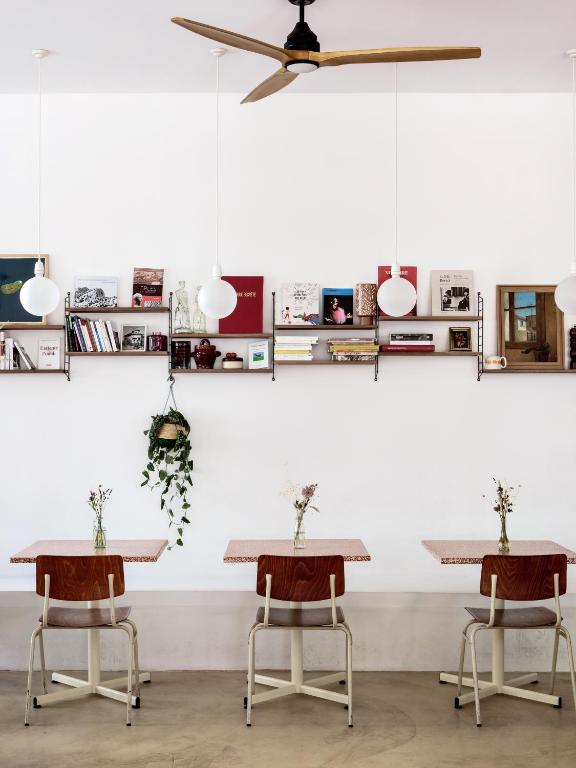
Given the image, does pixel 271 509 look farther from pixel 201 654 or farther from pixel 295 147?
pixel 295 147

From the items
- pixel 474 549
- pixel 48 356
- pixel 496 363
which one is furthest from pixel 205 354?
pixel 474 549

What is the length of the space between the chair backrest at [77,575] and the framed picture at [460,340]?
2.37 metres

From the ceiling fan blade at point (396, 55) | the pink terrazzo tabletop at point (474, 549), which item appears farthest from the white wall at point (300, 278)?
the ceiling fan blade at point (396, 55)

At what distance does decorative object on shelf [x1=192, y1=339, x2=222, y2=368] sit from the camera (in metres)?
4.76

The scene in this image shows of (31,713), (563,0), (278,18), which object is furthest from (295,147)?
(31,713)

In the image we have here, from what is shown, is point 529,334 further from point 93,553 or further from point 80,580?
point 80,580

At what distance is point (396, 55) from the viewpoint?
9.77ft

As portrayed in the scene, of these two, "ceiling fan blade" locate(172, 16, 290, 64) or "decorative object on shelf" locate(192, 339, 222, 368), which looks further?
"decorative object on shelf" locate(192, 339, 222, 368)

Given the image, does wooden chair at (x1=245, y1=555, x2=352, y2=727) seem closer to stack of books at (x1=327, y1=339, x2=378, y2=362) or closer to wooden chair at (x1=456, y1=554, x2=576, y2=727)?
Answer: wooden chair at (x1=456, y1=554, x2=576, y2=727)

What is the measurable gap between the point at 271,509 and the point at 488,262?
204cm

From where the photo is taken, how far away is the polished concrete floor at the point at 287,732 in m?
3.41

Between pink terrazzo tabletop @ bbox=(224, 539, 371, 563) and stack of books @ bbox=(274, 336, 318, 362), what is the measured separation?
1.09m

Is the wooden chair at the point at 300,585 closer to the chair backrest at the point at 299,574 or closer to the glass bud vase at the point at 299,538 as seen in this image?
the chair backrest at the point at 299,574

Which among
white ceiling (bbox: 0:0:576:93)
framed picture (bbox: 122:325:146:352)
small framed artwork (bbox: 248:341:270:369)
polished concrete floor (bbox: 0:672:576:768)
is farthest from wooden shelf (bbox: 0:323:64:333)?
polished concrete floor (bbox: 0:672:576:768)
